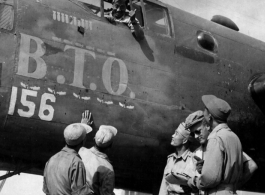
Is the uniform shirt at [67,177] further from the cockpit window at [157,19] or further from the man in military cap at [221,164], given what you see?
the cockpit window at [157,19]

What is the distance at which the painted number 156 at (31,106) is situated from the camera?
5.85 meters

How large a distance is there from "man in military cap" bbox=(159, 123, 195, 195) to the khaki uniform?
0.90m

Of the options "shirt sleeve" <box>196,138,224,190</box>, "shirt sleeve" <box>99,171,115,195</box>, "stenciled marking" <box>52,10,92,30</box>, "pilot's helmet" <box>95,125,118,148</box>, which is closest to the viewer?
"shirt sleeve" <box>196,138,224,190</box>

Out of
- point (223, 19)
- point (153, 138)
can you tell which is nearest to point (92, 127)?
point (153, 138)

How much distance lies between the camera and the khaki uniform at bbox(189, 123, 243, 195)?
4.61 metres

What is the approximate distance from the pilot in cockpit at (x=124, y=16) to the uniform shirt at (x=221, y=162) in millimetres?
2837

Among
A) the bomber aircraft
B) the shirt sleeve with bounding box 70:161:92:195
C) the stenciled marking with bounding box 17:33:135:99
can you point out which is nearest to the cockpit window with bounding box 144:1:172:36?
the bomber aircraft

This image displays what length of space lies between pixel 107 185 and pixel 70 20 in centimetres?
263

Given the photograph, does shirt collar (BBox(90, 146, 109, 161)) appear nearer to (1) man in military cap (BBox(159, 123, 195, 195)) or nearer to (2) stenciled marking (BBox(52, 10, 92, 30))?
(1) man in military cap (BBox(159, 123, 195, 195))

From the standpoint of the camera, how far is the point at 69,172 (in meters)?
4.70

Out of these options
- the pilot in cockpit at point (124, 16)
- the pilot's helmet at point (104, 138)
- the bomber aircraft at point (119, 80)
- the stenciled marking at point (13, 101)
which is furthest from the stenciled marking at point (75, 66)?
the pilot's helmet at point (104, 138)

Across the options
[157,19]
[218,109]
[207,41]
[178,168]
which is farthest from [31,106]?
[207,41]

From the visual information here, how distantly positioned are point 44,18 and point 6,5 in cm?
56

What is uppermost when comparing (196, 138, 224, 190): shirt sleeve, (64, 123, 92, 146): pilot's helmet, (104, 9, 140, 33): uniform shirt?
(104, 9, 140, 33): uniform shirt
